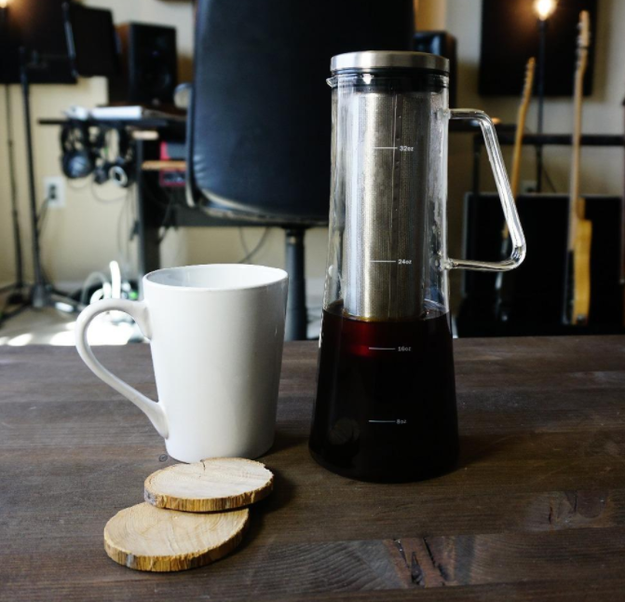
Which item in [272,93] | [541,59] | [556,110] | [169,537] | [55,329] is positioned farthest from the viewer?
[556,110]

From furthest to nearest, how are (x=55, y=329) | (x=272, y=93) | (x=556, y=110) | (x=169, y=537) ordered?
(x=556, y=110)
(x=55, y=329)
(x=272, y=93)
(x=169, y=537)

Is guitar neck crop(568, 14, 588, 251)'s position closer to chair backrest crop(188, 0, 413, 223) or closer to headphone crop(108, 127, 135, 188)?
chair backrest crop(188, 0, 413, 223)

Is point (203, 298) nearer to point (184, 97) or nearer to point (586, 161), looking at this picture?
point (184, 97)

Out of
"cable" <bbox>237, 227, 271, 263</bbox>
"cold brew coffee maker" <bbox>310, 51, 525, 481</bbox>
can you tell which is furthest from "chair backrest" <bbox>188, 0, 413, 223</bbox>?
"cable" <bbox>237, 227, 271, 263</bbox>

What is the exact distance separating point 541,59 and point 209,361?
96.6 inches

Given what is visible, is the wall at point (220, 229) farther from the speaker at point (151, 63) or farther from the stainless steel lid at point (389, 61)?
the stainless steel lid at point (389, 61)

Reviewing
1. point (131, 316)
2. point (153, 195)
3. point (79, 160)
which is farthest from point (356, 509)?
point (79, 160)

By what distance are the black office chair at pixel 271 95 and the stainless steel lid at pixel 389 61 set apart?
3.29 feet

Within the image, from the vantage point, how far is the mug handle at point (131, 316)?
418 millimetres

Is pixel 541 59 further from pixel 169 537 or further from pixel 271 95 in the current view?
pixel 169 537

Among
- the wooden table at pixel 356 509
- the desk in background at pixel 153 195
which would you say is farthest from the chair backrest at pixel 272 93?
the wooden table at pixel 356 509

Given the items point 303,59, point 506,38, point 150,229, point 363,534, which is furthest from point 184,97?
point 363,534

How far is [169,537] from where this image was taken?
1.08 ft

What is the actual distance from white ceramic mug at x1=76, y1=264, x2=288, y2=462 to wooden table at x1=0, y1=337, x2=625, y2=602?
1.0 inches
